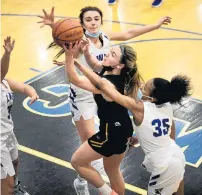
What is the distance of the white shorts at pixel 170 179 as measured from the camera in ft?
15.0

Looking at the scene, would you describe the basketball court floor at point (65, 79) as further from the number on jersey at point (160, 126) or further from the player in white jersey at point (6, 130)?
the number on jersey at point (160, 126)

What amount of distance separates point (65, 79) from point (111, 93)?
171 inches

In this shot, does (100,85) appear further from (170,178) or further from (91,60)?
(170,178)

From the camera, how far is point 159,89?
454cm

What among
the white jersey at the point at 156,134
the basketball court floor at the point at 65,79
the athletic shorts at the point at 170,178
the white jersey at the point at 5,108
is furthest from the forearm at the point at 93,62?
the basketball court floor at the point at 65,79

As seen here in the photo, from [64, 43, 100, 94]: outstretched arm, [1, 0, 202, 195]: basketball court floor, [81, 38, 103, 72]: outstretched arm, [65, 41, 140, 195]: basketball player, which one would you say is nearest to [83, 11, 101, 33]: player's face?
[81, 38, 103, 72]: outstretched arm

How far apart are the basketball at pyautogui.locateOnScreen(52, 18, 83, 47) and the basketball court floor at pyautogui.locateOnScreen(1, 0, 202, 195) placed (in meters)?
1.94

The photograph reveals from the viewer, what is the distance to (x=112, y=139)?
15.5 feet

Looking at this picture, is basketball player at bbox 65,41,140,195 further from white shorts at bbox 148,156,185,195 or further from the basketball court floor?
the basketball court floor

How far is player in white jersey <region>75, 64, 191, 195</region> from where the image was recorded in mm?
4535

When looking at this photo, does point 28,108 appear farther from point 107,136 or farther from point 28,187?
point 107,136

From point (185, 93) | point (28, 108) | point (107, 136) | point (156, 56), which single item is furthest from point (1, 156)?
point (156, 56)

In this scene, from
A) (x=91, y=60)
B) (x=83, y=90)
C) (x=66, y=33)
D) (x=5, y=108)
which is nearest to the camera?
(x=5, y=108)

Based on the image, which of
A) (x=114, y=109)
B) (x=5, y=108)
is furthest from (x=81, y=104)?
(x=5, y=108)
